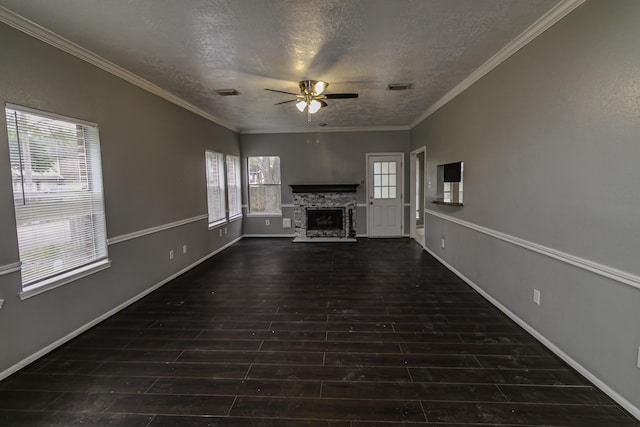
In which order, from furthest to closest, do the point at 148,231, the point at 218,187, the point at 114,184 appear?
the point at 218,187
the point at 148,231
the point at 114,184

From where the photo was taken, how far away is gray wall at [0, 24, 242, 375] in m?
2.34

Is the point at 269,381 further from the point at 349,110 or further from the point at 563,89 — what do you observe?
the point at 349,110

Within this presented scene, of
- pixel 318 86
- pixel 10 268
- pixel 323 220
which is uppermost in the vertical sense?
pixel 318 86

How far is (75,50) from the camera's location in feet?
9.32

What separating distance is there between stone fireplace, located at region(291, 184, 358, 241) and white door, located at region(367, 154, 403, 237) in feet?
1.59

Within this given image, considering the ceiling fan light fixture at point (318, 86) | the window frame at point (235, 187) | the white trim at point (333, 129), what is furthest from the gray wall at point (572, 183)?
the window frame at point (235, 187)

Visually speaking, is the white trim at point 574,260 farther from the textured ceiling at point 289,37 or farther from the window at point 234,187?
the window at point 234,187

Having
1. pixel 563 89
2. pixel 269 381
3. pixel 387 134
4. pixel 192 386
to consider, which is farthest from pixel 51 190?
pixel 387 134

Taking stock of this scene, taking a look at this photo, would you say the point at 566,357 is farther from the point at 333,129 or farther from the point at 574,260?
the point at 333,129

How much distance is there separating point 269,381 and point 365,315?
1348 mm

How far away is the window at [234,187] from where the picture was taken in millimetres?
6977

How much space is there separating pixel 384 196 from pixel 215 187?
3888 millimetres

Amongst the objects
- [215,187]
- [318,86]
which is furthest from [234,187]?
[318,86]

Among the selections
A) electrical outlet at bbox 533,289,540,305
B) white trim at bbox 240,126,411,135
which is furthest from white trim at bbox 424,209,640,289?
white trim at bbox 240,126,411,135
